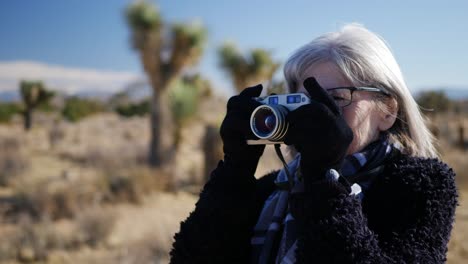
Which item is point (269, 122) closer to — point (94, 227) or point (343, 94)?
point (343, 94)

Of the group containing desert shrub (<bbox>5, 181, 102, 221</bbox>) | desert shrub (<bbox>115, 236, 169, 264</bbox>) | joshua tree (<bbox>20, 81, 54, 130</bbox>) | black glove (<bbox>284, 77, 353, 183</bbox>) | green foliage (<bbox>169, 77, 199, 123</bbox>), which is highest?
joshua tree (<bbox>20, 81, 54, 130</bbox>)

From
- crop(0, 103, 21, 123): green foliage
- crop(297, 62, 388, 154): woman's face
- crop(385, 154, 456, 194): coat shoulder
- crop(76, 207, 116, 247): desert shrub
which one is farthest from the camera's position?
crop(0, 103, 21, 123): green foliage

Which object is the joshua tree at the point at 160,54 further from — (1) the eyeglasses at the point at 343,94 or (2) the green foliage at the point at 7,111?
(2) the green foliage at the point at 7,111

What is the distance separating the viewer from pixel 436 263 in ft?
4.30

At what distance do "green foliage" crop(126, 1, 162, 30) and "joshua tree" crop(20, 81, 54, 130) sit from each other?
587 inches

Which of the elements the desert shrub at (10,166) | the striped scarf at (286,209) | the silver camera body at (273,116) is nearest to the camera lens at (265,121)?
the silver camera body at (273,116)

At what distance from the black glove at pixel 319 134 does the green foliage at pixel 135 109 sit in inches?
1325

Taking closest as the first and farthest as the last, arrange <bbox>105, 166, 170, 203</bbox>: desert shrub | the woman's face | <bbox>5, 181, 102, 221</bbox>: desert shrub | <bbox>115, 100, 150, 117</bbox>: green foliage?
the woman's face < <bbox>5, 181, 102, 221</bbox>: desert shrub < <bbox>105, 166, 170, 203</bbox>: desert shrub < <bbox>115, 100, 150, 117</bbox>: green foliage

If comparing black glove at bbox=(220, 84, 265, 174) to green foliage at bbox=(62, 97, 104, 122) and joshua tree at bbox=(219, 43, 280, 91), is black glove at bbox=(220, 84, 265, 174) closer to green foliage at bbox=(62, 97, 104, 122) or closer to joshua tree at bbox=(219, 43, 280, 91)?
joshua tree at bbox=(219, 43, 280, 91)

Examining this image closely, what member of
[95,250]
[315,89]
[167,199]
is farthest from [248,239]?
[167,199]

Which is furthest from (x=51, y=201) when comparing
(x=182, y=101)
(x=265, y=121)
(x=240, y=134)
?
(x=265, y=121)

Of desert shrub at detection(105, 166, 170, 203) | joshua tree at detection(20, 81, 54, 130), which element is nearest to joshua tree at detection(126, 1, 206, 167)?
desert shrub at detection(105, 166, 170, 203)

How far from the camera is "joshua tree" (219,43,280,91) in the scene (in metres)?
14.3

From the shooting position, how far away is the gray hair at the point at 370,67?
148 cm
